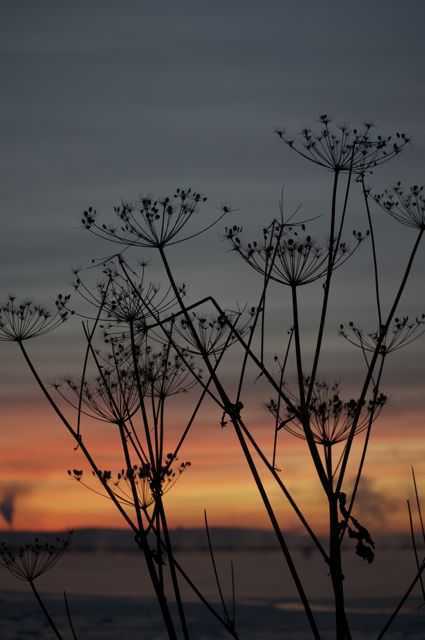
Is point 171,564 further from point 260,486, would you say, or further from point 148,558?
point 260,486

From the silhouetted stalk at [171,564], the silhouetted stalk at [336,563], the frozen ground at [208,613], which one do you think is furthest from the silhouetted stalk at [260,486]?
the frozen ground at [208,613]

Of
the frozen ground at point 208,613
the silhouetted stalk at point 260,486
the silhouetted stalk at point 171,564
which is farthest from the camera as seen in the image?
the frozen ground at point 208,613

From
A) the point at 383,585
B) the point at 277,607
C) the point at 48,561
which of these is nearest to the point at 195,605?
the point at 277,607

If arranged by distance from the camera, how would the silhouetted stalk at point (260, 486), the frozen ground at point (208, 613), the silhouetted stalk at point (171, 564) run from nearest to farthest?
1. the silhouetted stalk at point (260, 486)
2. the silhouetted stalk at point (171, 564)
3. the frozen ground at point (208, 613)

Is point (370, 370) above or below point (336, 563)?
above

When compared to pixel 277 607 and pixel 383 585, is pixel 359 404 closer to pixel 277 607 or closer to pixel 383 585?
pixel 277 607

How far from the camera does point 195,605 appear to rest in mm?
98312

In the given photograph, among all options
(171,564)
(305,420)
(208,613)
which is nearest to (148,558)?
(171,564)

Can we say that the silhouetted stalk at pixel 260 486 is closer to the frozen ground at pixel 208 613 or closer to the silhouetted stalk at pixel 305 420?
the silhouetted stalk at pixel 305 420

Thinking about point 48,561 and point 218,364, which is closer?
point 218,364

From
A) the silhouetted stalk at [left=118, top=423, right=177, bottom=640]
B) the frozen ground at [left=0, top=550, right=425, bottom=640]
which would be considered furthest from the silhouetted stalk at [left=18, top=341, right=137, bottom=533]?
the frozen ground at [left=0, top=550, right=425, bottom=640]

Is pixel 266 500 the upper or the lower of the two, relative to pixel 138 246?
lower

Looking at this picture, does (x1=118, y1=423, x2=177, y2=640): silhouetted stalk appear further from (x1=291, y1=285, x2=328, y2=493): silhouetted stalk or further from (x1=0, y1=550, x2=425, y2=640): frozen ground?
(x1=0, y1=550, x2=425, y2=640): frozen ground

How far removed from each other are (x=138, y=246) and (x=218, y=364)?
1586 millimetres
